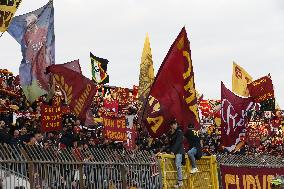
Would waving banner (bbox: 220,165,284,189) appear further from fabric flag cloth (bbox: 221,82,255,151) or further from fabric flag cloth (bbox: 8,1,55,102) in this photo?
fabric flag cloth (bbox: 8,1,55,102)

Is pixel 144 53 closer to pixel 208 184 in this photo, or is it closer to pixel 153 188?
pixel 208 184

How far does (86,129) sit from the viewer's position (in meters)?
24.2

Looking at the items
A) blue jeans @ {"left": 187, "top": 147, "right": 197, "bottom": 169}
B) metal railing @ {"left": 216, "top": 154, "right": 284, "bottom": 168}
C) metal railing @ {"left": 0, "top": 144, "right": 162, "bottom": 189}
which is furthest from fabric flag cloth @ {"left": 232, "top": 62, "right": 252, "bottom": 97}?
metal railing @ {"left": 0, "top": 144, "right": 162, "bottom": 189}

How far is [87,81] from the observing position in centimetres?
1806

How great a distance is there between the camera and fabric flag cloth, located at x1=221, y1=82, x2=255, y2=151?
20.2 m

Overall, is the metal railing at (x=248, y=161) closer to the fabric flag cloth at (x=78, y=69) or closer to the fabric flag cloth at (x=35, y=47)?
the fabric flag cloth at (x=78, y=69)

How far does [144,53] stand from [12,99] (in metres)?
5.65

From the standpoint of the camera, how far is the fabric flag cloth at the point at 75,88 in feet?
58.2

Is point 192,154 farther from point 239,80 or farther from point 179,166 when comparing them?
point 239,80

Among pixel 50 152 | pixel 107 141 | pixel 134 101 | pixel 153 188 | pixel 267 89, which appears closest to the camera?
pixel 50 152

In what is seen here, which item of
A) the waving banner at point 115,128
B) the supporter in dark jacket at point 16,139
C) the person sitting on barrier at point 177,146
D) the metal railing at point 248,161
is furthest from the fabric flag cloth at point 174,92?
the supporter in dark jacket at point 16,139

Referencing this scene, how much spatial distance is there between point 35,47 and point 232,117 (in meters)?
6.86

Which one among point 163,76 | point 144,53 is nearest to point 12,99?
point 144,53

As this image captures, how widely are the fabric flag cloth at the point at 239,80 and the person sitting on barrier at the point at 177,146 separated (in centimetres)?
1281
